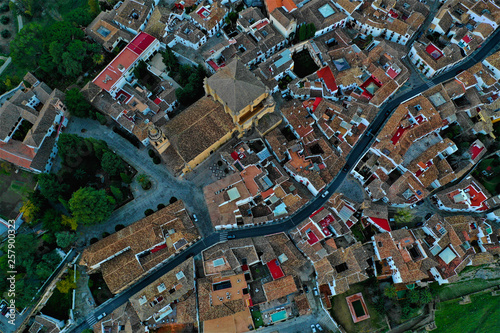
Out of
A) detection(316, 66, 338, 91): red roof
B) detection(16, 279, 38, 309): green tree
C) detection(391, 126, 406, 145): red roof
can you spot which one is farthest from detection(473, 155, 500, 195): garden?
detection(16, 279, 38, 309): green tree

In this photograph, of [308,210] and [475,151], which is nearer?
[308,210]

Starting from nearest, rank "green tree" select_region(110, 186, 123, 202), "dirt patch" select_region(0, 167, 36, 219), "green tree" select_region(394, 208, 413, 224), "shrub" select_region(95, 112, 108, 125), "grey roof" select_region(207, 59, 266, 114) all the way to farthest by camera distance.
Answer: "green tree" select_region(394, 208, 413, 224), "green tree" select_region(110, 186, 123, 202), "grey roof" select_region(207, 59, 266, 114), "dirt patch" select_region(0, 167, 36, 219), "shrub" select_region(95, 112, 108, 125)

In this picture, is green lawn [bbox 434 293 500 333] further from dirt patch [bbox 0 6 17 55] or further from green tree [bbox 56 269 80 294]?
dirt patch [bbox 0 6 17 55]

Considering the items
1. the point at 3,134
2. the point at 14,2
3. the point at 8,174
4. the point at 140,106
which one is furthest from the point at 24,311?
the point at 14,2

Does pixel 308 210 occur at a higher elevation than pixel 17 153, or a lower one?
higher

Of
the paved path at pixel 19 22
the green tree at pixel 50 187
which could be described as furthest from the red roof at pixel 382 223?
the paved path at pixel 19 22

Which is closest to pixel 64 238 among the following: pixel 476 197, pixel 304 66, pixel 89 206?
pixel 89 206

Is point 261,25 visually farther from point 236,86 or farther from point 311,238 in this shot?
point 311,238

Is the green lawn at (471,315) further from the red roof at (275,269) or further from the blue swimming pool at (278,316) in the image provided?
the red roof at (275,269)
